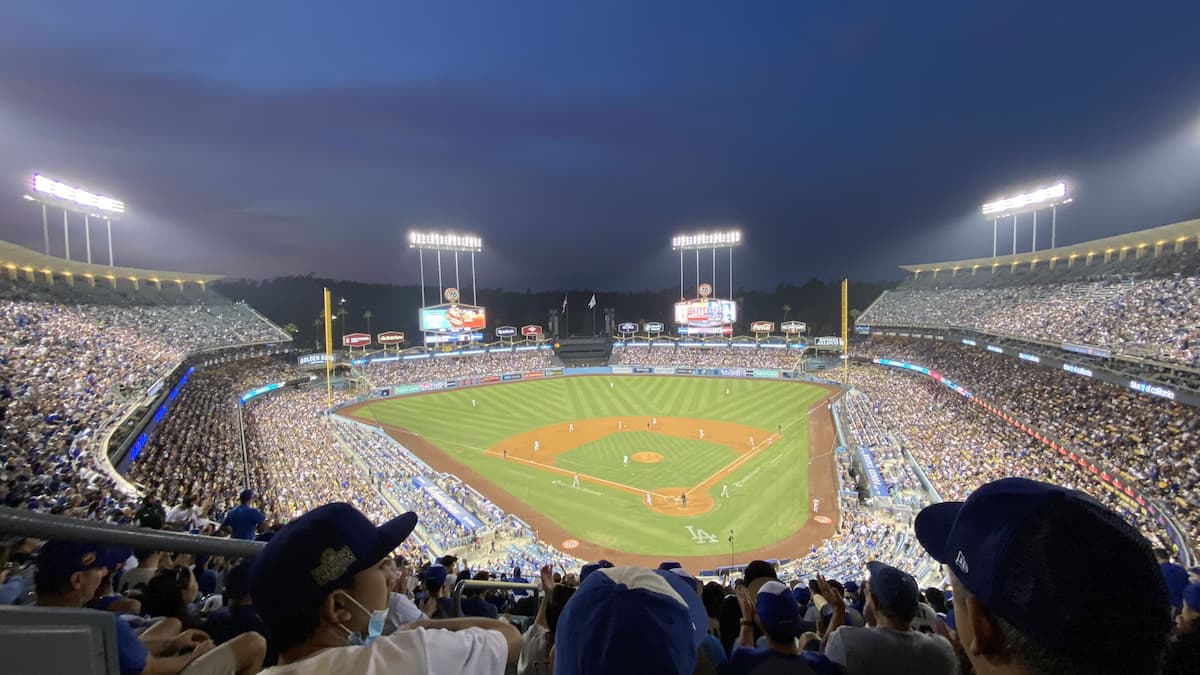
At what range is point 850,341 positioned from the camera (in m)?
62.2

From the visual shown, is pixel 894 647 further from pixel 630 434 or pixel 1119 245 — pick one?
pixel 1119 245

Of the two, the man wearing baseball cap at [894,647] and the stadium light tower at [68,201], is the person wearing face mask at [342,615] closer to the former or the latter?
the man wearing baseball cap at [894,647]

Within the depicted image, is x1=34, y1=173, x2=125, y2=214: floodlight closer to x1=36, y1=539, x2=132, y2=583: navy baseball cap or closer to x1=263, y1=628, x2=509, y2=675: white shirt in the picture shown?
x1=36, y1=539, x2=132, y2=583: navy baseball cap

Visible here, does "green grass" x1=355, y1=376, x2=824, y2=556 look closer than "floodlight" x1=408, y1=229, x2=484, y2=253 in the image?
Yes

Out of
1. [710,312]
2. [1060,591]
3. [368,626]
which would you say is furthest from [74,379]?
[710,312]

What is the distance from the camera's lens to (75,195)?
37.2m

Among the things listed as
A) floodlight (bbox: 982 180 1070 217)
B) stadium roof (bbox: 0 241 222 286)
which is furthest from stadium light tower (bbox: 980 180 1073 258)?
stadium roof (bbox: 0 241 222 286)

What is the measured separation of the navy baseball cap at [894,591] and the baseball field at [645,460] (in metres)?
16.4

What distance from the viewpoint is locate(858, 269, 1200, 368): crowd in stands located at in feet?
76.2

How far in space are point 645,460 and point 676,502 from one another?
590 centimetres

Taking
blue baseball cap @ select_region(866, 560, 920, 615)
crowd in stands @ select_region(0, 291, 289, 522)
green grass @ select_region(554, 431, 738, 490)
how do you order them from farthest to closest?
green grass @ select_region(554, 431, 738, 490) → crowd in stands @ select_region(0, 291, 289, 522) → blue baseball cap @ select_region(866, 560, 920, 615)

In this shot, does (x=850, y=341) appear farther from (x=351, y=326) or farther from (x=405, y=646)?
(x=351, y=326)

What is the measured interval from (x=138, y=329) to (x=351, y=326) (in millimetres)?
62786

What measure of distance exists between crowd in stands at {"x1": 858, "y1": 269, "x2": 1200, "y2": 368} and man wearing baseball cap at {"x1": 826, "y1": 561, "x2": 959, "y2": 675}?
25970 mm
